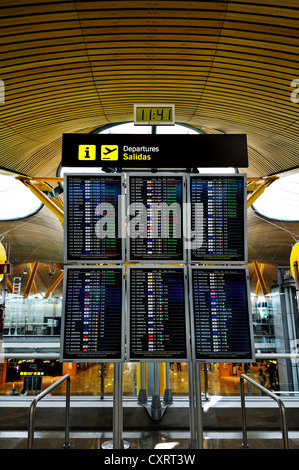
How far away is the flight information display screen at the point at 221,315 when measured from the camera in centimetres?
251

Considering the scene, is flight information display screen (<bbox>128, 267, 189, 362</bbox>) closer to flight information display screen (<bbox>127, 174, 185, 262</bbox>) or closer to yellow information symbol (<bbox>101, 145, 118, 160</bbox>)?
flight information display screen (<bbox>127, 174, 185, 262</bbox>)

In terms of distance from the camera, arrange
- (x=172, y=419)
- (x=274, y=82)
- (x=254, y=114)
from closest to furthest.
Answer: (x=172, y=419) → (x=274, y=82) → (x=254, y=114)

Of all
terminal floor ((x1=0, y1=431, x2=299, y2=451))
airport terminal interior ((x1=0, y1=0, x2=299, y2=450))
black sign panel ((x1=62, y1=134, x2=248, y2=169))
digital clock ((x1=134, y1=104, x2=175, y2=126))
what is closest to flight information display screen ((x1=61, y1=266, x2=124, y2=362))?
airport terminal interior ((x1=0, y1=0, x2=299, y2=450))

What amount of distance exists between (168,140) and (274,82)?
3184mm

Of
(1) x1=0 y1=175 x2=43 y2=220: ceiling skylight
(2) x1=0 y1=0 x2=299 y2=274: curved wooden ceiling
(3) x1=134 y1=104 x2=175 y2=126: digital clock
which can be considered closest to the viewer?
(3) x1=134 y1=104 x2=175 y2=126: digital clock

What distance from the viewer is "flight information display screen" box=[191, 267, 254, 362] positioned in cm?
251

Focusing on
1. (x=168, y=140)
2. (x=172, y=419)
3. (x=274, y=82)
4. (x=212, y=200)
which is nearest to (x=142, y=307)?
(x=212, y=200)

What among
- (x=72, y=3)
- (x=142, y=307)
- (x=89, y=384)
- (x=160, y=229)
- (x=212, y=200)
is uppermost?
(x=72, y=3)

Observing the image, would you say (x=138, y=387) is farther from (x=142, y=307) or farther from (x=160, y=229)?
(x=160, y=229)

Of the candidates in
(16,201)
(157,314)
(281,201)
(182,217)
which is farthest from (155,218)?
(16,201)

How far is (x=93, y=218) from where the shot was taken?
267 centimetres

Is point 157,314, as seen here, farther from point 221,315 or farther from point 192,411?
point 192,411

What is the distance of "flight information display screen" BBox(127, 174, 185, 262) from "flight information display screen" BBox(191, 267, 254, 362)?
27 cm

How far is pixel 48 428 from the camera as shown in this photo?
3779mm
